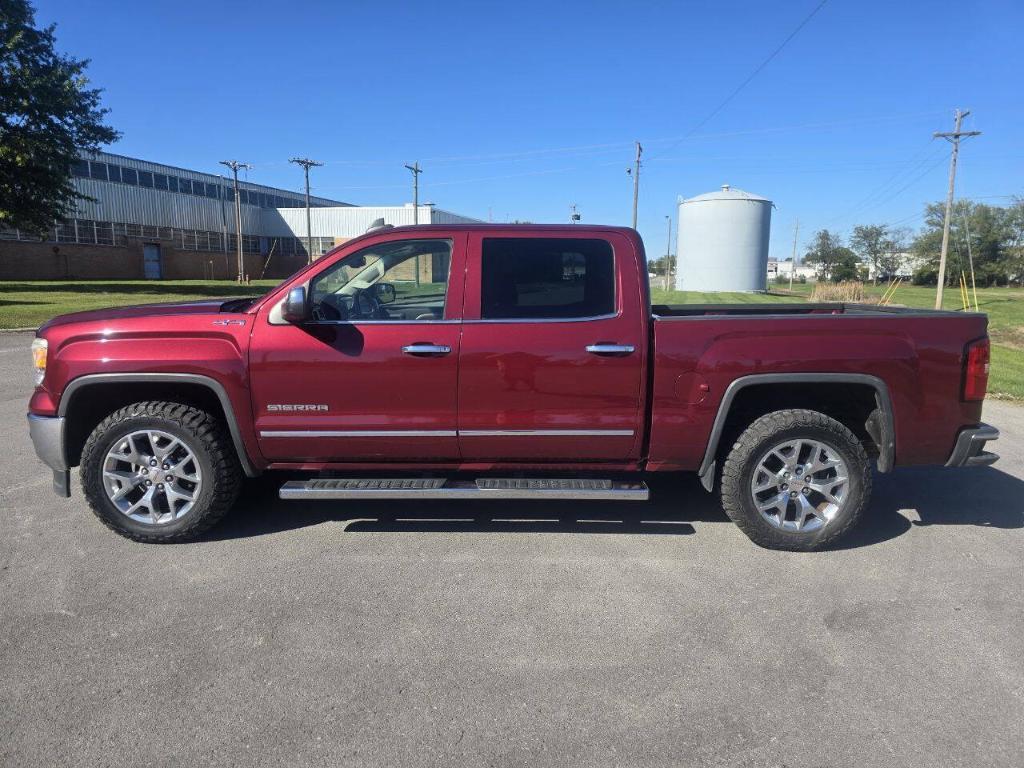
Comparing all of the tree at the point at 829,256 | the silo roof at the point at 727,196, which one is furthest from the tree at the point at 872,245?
the silo roof at the point at 727,196

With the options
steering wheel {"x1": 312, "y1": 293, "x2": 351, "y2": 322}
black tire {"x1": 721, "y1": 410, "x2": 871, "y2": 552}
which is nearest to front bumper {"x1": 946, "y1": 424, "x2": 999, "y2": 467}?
black tire {"x1": 721, "y1": 410, "x2": 871, "y2": 552}

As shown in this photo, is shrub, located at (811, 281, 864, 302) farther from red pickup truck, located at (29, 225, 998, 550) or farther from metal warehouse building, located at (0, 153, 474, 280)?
red pickup truck, located at (29, 225, 998, 550)

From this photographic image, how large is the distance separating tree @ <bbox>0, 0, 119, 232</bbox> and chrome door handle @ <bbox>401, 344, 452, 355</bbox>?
91.7 feet

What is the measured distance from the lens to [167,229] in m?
56.7

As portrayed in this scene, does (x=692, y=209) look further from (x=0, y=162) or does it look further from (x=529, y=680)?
(x=529, y=680)

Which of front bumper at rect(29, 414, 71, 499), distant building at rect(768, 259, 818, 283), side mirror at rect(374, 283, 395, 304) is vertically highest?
distant building at rect(768, 259, 818, 283)

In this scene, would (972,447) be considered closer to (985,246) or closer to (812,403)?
(812,403)

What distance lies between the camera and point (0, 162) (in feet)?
83.2

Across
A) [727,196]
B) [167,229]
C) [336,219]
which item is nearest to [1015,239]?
[727,196]

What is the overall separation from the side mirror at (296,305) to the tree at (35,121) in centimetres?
2758

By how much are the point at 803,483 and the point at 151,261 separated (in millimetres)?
59697

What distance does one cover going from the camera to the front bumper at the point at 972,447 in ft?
13.9

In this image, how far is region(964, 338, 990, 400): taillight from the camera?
4164 mm

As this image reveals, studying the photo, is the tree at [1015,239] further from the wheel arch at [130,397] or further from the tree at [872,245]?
the wheel arch at [130,397]
